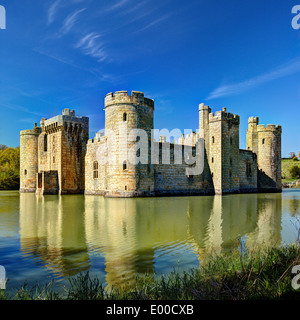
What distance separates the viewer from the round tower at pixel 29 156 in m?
30.8

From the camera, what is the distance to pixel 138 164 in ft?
65.9

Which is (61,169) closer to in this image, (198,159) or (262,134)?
(198,159)

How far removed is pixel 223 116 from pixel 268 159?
360 inches

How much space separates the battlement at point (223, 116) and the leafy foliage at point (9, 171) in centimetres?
2909

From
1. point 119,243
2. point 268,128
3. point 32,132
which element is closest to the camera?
point 119,243

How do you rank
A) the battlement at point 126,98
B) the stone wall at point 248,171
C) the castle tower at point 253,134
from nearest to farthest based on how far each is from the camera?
1. the battlement at point 126,98
2. the stone wall at point 248,171
3. the castle tower at point 253,134

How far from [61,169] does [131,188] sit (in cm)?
897

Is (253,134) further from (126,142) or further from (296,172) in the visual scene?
(296,172)

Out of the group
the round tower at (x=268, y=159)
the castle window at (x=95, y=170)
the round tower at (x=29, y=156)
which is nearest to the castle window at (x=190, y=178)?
the castle window at (x=95, y=170)

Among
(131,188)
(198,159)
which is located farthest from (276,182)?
(131,188)

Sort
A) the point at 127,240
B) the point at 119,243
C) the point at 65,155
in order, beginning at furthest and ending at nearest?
the point at 65,155
the point at 127,240
the point at 119,243

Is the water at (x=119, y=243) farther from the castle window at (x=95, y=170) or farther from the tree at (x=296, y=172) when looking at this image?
the tree at (x=296, y=172)

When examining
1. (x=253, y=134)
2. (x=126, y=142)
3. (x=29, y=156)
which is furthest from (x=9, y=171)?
(x=253, y=134)

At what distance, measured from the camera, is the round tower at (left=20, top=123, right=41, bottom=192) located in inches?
1214
